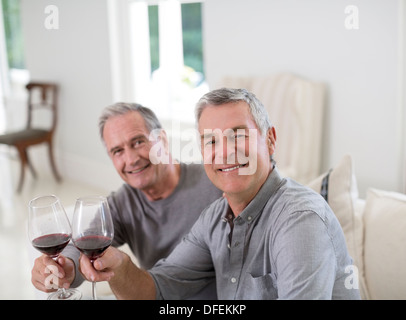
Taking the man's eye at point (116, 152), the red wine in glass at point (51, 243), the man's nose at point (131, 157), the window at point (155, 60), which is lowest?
the red wine in glass at point (51, 243)

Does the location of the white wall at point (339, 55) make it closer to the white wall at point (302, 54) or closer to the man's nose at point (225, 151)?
the white wall at point (302, 54)

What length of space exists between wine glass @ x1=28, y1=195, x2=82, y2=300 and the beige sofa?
49 cm

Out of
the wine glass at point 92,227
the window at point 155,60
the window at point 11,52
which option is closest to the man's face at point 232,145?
the wine glass at point 92,227

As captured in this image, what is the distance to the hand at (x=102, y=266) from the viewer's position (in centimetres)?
76

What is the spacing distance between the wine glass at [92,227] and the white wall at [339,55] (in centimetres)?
43

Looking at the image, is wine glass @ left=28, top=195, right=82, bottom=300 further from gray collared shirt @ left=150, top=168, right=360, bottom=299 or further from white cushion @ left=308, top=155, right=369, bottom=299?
white cushion @ left=308, top=155, right=369, bottom=299

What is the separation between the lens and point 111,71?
3.86ft

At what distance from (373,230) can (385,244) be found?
0.04m

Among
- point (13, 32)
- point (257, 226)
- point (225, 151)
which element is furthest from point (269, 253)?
point (13, 32)

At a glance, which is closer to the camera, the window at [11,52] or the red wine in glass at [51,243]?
the red wine in glass at [51,243]

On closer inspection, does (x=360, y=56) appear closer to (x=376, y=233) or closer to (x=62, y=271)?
Result: (x=376, y=233)

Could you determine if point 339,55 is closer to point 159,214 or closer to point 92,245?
point 159,214

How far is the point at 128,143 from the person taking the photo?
3.06 feet
